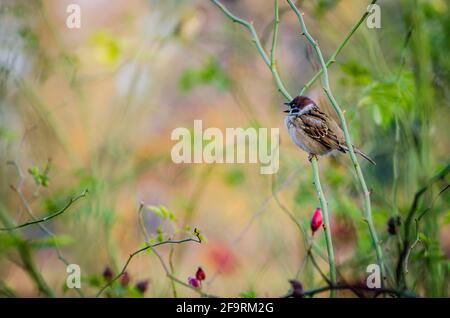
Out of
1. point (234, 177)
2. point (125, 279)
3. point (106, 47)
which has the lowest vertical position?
point (125, 279)

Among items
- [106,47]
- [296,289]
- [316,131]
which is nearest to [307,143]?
[316,131]

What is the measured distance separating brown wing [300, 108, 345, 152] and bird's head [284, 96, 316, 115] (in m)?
0.03

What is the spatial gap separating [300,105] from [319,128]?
0.11 m

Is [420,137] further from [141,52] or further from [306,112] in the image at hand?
[141,52]

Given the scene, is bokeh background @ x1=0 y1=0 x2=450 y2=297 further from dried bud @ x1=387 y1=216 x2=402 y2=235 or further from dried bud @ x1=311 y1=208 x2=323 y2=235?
dried bud @ x1=311 y1=208 x2=323 y2=235

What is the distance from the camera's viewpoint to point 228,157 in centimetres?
175

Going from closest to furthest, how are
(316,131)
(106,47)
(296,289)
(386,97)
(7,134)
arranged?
1. (296,289)
2. (386,97)
3. (316,131)
4. (7,134)
5. (106,47)

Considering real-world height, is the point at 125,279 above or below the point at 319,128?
below

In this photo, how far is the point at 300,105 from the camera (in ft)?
4.42

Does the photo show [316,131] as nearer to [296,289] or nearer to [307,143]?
[307,143]

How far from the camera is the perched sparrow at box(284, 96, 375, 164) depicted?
1399mm

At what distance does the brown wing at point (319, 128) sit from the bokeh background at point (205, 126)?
79mm
